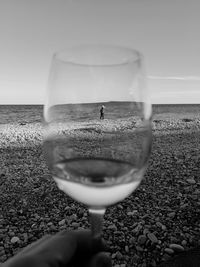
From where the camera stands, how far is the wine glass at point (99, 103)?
142cm

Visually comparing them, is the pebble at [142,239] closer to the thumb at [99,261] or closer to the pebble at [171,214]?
the pebble at [171,214]

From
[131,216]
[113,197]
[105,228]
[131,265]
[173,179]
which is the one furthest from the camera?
[173,179]

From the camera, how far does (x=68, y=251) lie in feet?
4.73

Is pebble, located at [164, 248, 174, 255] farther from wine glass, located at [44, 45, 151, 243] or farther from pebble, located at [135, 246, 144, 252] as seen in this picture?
wine glass, located at [44, 45, 151, 243]

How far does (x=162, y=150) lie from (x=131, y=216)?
5.00 m

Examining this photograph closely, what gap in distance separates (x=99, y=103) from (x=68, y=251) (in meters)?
0.66

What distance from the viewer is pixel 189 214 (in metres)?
4.48

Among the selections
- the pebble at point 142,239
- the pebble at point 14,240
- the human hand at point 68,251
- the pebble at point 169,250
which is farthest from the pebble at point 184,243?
the human hand at point 68,251

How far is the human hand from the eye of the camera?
1.32 metres

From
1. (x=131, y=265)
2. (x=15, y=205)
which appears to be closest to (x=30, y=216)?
(x=15, y=205)

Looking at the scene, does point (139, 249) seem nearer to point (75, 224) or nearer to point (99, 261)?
point (75, 224)

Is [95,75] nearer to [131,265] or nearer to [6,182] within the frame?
[131,265]

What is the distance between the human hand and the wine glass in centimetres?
6

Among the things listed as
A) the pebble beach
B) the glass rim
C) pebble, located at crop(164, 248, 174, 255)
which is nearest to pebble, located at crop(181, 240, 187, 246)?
the pebble beach
